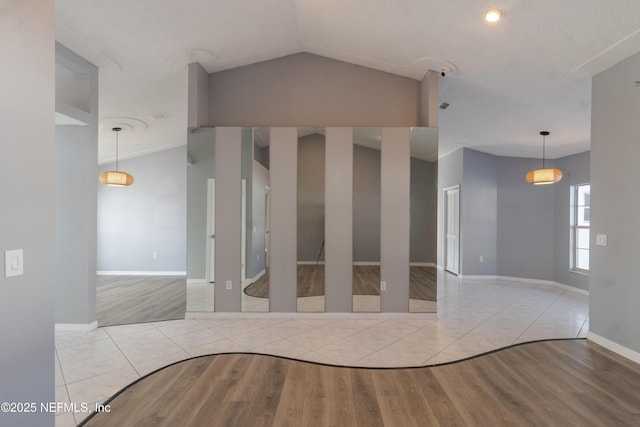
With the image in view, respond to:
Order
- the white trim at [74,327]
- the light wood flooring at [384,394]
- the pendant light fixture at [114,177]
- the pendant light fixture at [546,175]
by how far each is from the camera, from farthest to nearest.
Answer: the pendant light fixture at [114,177], the pendant light fixture at [546,175], the white trim at [74,327], the light wood flooring at [384,394]

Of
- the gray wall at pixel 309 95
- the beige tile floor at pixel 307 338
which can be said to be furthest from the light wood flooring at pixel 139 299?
the gray wall at pixel 309 95

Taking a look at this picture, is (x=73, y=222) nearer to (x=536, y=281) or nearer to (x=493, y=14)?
(x=493, y=14)

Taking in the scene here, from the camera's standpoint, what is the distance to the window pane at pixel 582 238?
6.18 metres

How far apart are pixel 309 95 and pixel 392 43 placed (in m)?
1.29

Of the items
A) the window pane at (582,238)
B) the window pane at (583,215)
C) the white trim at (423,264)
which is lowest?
the white trim at (423,264)

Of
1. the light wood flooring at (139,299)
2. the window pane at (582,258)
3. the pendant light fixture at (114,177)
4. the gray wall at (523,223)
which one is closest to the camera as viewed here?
the light wood flooring at (139,299)

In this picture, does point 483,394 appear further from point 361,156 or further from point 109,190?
point 109,190

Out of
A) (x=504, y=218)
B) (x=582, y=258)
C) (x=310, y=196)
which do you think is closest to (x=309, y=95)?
(x=310, y=196)

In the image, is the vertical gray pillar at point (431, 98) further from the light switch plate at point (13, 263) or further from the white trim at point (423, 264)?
the light switch plate at point (13, 263)

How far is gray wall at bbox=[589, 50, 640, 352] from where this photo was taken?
3.11 meters

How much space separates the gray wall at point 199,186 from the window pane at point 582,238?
666cm

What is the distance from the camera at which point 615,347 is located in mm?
3250

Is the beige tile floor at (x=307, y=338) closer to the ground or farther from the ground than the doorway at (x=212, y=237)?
closer to the ground

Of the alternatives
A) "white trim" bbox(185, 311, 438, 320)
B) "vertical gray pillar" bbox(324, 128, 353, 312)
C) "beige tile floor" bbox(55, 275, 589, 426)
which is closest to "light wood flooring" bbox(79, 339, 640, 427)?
"beige tile floor" bbox(55, 275, 589, 426)
